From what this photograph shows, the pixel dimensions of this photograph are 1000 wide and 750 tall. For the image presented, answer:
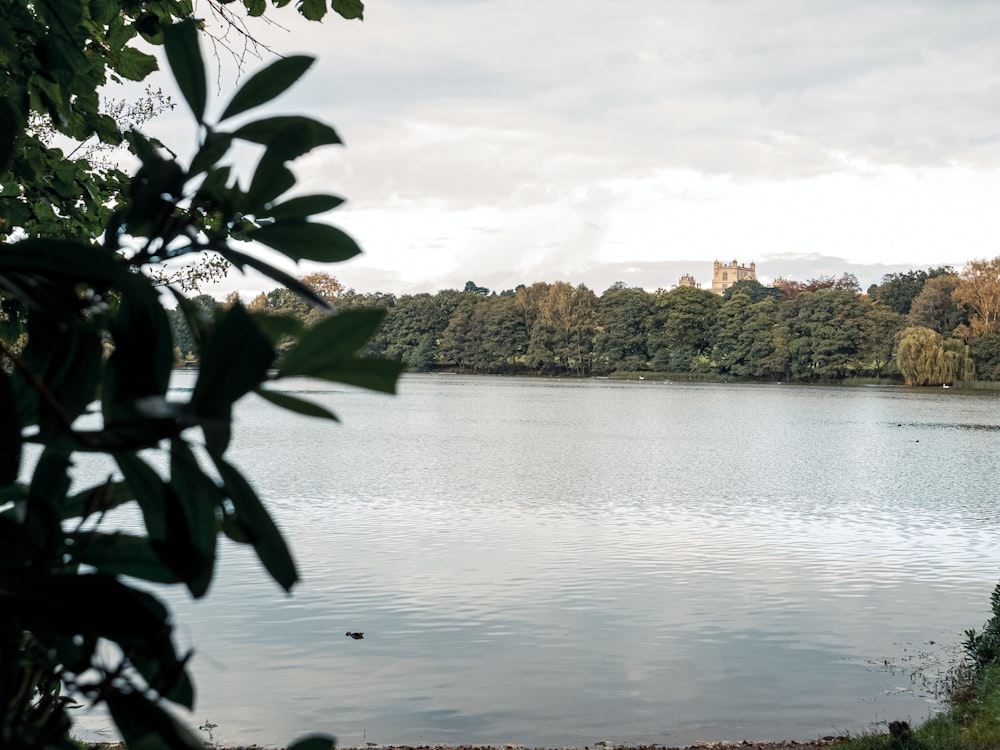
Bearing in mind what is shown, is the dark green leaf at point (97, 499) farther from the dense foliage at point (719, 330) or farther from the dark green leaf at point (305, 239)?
the dense foliage at point (719, 330)

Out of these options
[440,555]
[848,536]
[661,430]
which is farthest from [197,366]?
[661,430]

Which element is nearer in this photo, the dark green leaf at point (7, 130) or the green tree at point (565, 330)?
the dark green leaf at point (7, 130)

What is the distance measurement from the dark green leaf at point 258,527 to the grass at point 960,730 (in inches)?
263

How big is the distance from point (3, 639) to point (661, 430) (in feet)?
153

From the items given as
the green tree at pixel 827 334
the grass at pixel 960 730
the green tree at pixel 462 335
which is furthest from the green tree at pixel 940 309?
the grass at pixel 960 730

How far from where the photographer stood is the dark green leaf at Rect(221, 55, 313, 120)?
0.63 metres

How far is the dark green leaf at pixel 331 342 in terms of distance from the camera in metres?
0.49

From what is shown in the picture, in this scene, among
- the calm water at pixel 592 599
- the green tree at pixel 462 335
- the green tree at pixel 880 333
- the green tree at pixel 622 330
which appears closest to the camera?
the calm water at pixel 592 599

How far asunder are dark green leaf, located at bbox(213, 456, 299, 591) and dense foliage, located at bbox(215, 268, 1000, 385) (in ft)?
248

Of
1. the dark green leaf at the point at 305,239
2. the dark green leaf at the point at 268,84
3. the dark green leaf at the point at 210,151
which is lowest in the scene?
the dark green leaf at the point at 305,239

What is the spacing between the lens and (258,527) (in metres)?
0.57

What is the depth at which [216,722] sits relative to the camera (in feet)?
28.3

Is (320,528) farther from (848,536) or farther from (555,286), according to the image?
(555,286)

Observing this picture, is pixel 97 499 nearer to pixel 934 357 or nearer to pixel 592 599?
pixel 592 599
